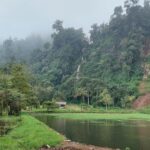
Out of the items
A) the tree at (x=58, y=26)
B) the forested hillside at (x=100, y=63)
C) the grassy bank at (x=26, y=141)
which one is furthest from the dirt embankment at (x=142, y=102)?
the grassy bank at (x=26, y=141)

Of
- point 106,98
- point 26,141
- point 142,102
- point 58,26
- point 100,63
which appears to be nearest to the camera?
point 26,141

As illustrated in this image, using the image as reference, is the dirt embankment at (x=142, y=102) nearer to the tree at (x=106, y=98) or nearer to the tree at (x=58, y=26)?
the tree at (x=106, y=98)

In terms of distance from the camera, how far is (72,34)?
189m

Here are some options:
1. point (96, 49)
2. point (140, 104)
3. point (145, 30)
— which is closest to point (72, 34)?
point (96, 49)

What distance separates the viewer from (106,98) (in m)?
124

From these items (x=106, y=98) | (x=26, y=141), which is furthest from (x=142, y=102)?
(x=26, y=141)

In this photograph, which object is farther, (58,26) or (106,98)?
(58,26)

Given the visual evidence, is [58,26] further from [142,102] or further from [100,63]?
[142,102]

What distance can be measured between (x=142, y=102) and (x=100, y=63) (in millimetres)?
39272

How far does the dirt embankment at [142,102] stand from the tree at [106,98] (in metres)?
9.05

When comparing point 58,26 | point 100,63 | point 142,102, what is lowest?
point 142,102

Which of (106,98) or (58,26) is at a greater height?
(58,26)

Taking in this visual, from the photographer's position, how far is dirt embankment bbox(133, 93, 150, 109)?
125 m

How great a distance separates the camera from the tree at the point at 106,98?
123525 millimetres
